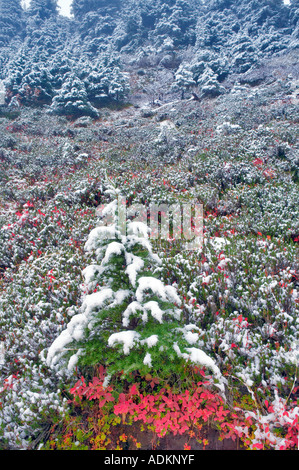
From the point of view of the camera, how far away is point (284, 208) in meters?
6.26

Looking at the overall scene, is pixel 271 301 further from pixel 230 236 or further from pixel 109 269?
pixel 109 269

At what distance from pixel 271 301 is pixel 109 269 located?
8.74ft

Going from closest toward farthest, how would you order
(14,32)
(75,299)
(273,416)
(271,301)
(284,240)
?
1. (273,416)
2. (271,301)
3. (75,299)
4. (284,240)
5. (14,32)

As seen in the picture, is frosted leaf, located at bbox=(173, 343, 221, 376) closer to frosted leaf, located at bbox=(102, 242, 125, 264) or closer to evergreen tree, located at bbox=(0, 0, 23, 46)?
frosted leaf, located at bbox=(102, 242, 125, 264)

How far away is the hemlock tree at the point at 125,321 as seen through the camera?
2.67 m

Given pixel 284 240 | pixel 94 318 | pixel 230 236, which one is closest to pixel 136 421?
pixel 94 318

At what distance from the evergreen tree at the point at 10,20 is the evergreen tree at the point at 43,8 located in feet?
7.99

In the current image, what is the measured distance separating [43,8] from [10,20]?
256 inches

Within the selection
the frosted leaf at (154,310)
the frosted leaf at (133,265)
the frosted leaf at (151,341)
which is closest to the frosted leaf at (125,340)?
the frosted leaf at (151,341)

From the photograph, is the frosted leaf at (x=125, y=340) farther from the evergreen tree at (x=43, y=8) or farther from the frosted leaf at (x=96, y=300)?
the evergreen tree at (x=43, y=8)

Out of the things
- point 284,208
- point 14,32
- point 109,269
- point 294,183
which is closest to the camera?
point 109,269

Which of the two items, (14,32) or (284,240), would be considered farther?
(14,32)

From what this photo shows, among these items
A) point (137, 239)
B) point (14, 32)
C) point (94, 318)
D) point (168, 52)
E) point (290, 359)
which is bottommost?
point (290, 359)

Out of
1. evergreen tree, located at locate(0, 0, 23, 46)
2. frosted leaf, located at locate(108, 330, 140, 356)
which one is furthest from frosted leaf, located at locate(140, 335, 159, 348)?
evergreen tree, located at locate(0, 0, 23, 46)
